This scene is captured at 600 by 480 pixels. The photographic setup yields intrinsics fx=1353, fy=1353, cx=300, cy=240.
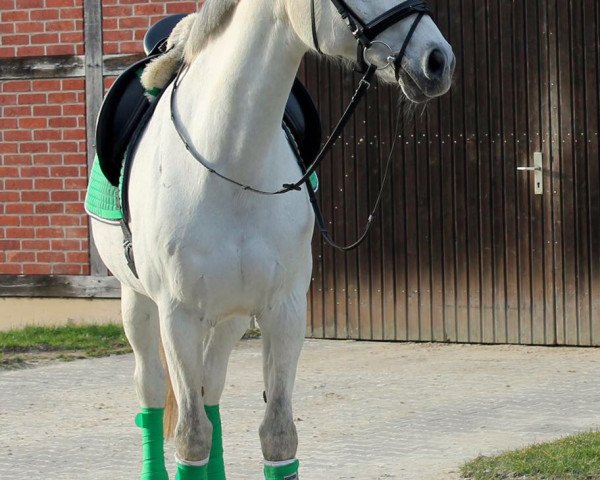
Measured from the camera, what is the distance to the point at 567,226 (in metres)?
9.69

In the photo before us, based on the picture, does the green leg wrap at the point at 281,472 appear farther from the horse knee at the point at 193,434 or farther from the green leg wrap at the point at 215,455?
the green leg wrap at the point at 215,455

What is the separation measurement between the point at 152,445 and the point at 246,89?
5.89ft

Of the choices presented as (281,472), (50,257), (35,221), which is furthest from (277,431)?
(35,221)

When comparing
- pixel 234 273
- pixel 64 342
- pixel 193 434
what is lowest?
pixel 64 342

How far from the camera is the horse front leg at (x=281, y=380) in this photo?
4516 millimetres

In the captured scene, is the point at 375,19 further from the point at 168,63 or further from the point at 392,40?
the point at 168,63

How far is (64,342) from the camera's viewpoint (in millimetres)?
10492

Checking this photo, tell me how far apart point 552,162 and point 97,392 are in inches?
143

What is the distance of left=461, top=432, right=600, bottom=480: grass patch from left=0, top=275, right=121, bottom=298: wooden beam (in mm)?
5621

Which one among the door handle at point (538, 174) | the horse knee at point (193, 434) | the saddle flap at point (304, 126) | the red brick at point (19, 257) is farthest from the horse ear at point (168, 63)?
the red brick at point (19, 257)

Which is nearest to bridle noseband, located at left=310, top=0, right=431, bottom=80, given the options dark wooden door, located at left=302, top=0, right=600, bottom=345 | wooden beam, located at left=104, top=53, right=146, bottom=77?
dark wooden door, located at left=302, top=0, right=600, bottom=345

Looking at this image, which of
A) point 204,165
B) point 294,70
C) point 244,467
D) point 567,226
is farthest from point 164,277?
point 567,226

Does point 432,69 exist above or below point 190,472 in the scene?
above

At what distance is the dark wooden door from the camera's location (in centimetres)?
964
